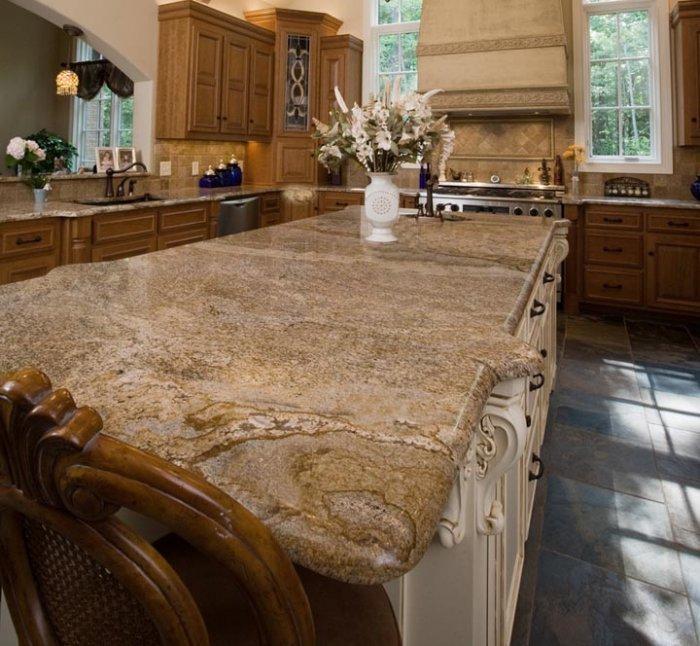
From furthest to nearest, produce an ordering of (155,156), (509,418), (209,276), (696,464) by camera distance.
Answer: (155,156)
(696,464)
(209,276)
(509,418)

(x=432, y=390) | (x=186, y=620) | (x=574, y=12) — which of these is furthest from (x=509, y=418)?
(x=574, y=12)

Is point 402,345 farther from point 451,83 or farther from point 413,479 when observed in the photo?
point 451,83

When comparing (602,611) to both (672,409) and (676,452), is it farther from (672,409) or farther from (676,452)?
(672,409)

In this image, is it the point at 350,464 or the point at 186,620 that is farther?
the point at 350,464

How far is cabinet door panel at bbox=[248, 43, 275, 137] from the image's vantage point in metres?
5.73

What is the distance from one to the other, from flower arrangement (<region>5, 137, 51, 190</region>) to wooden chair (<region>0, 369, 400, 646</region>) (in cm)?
376

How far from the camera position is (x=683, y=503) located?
7.04ft

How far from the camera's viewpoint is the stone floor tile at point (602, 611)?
1507mm

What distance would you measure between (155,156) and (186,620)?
17.6ft

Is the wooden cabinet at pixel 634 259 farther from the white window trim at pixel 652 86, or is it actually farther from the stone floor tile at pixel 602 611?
the stone floor tile at pixel 602 611

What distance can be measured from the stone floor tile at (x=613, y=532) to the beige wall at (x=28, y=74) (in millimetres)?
8874

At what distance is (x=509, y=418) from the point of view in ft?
2.95

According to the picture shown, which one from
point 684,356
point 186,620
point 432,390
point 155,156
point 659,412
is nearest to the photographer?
point 186,620

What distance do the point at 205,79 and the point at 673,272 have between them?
4.43 meters
